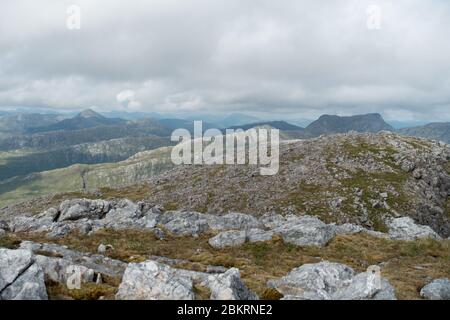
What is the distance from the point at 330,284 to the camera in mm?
31047

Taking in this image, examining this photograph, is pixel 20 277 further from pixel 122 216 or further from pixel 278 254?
pixel 122 216

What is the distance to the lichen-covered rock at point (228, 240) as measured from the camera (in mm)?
47688

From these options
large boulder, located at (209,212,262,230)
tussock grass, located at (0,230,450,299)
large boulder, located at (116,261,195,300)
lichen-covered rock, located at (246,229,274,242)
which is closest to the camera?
large boulder, located at (116,261,195,300)

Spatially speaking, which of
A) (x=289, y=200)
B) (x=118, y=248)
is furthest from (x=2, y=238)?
(x=289, y=200)

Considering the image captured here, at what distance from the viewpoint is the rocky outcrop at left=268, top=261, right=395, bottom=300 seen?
24438 millimetres

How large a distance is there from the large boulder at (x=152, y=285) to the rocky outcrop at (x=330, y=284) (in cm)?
659

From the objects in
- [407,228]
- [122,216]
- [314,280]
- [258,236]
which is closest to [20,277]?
[314,280]

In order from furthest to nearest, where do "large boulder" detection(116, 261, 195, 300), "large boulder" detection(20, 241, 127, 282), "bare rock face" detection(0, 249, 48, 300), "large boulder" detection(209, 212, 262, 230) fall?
1. "large boulder" detection(209, 212, 262, 230)
2. "large boulder" detection(20, 241, 127, 282)
3. "large boulder" detection(116, 261, 195, 300)
4. "bare rock face" detection(0, 249, 48, 300)

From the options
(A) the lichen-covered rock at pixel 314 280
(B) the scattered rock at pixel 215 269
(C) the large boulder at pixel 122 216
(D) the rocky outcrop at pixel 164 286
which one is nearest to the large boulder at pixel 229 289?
(D) the rocky outcrop at pixel 164 286

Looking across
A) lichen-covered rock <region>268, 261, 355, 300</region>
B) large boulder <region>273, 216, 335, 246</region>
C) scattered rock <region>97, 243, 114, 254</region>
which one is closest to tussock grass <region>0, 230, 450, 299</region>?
scattered rock <region>97, 243, 114, 254</region>

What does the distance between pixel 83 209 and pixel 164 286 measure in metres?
47.2

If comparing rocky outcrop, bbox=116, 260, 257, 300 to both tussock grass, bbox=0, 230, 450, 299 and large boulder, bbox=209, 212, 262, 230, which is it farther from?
large boulder, bbox=209, 212, 262, 230

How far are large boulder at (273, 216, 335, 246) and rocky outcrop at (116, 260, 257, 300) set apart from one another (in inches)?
1063
